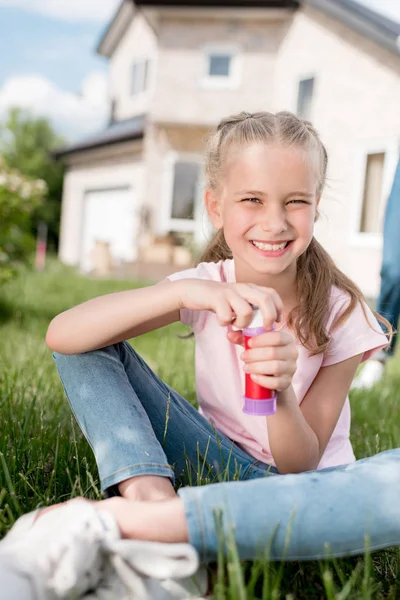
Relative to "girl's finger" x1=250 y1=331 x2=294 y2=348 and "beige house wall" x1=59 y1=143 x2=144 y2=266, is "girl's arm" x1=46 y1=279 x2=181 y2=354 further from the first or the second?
"beige house wall" x1=59 y1=143 x2=144 y2=266

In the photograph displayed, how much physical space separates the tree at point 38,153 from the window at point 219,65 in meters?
11.8

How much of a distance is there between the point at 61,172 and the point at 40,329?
2240 centimetres

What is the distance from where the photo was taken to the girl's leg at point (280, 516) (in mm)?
1274

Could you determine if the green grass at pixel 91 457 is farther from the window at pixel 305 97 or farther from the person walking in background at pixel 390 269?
the window at pixel 305 97

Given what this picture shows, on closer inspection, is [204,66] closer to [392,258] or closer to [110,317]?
[392,258]

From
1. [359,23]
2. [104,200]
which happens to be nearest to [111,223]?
[104,200]

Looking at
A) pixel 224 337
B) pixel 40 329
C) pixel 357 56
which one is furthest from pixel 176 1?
pixel 224 337

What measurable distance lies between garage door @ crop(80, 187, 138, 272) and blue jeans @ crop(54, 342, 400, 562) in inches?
525

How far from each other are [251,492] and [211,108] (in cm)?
1330

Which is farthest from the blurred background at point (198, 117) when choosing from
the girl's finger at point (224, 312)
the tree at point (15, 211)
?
the girl's finger at point (224, 312)

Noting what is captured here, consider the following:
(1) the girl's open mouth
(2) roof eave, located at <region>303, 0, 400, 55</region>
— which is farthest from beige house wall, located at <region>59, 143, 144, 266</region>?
(1) the girl's open mouth

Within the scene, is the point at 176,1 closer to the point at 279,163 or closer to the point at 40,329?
the point at 40,329

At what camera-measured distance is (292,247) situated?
178 cm

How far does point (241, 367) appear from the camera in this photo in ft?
6.35
